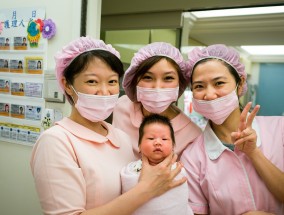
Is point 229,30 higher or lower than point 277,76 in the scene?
higher

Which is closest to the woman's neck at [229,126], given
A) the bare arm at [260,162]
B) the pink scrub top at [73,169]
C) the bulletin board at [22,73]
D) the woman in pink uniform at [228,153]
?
the woman in pink uniform at [228,153]

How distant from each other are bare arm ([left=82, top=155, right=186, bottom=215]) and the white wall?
0.80 meters

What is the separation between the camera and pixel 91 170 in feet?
3.53

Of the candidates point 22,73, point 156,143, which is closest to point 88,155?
point 156,143

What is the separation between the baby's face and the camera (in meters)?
1.25

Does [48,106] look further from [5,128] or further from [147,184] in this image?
[147,184]

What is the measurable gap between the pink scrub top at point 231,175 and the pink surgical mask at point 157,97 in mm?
272

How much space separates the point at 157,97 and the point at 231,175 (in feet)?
1.71

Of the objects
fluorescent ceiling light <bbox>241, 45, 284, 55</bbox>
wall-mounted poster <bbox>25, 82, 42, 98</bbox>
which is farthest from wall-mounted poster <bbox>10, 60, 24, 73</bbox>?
fluorescent ceiling light <bbox>241, 45, 284, 55</bbox>

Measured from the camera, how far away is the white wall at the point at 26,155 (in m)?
1.67

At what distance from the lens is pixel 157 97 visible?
1471mm

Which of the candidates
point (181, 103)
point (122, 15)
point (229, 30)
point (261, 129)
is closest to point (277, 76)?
point (229, 30)

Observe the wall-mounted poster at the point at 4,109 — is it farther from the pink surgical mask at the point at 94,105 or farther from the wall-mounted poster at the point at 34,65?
the pink surgical mask at the point at 94,105

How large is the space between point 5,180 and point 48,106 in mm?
662
